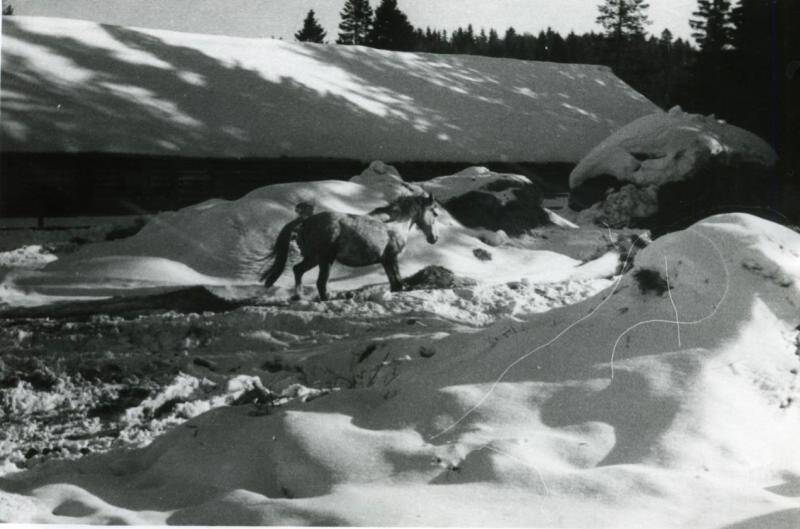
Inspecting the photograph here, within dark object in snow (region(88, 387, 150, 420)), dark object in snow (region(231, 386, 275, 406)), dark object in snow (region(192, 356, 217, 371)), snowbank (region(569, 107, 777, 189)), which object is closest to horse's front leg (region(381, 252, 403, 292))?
dark object in snow (region(192, 356, 217, 371))

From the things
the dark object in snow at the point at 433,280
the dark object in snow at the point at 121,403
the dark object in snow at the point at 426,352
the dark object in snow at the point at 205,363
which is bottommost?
the dark object in snow at the point at 121,403

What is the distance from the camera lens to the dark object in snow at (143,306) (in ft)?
20.5

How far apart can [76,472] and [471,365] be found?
248 cm

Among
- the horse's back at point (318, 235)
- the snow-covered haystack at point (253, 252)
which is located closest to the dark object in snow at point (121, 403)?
the snow-covered haystack at point (253, 252)

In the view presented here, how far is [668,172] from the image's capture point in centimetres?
866

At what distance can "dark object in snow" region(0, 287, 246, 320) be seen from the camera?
6.23 m

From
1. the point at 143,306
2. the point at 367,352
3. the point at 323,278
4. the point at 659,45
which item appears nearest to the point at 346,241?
the point at 323,278

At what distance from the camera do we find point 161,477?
4496mm

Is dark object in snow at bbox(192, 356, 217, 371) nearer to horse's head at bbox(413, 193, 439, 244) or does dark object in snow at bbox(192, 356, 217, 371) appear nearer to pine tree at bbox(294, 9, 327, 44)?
horse's head at bbox(413, 193, 439, 244)

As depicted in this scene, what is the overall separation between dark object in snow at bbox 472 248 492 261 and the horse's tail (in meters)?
1.73

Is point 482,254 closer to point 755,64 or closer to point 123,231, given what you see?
point 755,64

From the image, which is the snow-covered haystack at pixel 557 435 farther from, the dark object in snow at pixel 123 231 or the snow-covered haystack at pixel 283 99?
the snow-covered haystack at pixel 283 99

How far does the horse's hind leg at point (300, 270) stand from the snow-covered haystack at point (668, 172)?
3561 millimetres

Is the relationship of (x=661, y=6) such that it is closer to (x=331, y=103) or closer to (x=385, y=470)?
(x=331, y=103)
